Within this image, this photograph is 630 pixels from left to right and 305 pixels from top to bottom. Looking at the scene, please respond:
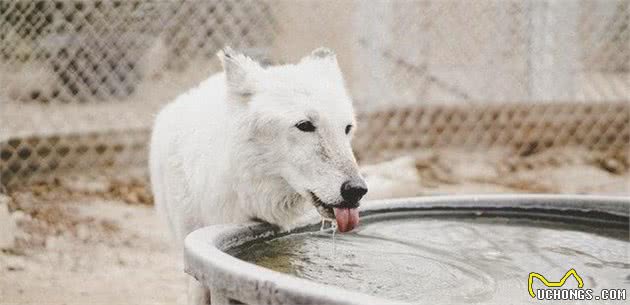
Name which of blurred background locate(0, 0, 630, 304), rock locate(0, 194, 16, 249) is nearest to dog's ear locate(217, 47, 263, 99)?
blurred background locate(0, 0, 630, 304)

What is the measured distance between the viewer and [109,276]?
12.6 feet

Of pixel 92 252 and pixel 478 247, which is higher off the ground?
pixel 478 247

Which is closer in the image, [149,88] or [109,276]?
[109,276]

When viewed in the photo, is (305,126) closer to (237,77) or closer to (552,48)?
(237,77)

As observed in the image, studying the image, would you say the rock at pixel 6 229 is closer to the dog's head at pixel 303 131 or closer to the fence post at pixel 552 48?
the dog's head at pixel 303 131

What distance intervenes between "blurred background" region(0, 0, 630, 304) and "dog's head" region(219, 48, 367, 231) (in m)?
1.64

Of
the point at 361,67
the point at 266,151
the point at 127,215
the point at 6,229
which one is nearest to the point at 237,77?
the point at 266,151

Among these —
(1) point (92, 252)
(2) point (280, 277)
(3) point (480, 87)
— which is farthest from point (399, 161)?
(2) point (280, 277)

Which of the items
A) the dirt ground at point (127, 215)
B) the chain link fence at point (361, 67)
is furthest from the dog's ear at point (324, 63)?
the chain link fence at point (361, 67)

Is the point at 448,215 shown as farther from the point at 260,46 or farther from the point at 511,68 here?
the point at 511,68

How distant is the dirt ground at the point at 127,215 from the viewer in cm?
364

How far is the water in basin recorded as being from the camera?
2.37m

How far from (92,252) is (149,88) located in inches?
82.3

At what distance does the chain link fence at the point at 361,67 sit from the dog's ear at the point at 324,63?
2871mm
